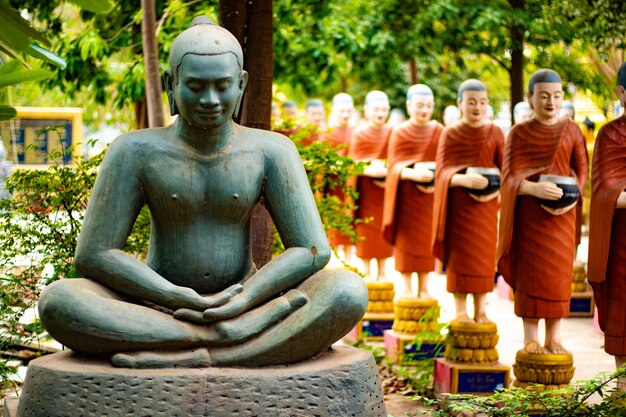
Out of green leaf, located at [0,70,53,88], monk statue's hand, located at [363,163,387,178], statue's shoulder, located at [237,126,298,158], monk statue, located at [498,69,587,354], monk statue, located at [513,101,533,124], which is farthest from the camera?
monk statue, located at [513,101,533,124]

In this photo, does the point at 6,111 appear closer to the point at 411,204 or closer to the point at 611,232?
the point at 611,232

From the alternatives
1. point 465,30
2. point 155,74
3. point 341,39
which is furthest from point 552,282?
point 465,30

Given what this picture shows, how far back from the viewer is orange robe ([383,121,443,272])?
904cm

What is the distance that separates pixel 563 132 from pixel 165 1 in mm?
3925

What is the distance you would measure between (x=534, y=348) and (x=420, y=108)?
280cm

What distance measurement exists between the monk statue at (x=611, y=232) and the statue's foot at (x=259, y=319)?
2.28 meters

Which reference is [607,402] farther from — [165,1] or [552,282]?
[165,1]

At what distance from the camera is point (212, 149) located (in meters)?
4.84

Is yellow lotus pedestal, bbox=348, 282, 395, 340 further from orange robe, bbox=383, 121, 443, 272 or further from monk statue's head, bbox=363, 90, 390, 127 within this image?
monk statue's head, bbox=363, 90, 390, 127

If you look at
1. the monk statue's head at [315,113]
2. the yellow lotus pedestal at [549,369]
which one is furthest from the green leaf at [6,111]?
the monk statue's head at [315,113]

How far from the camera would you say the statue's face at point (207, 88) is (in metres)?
4.61

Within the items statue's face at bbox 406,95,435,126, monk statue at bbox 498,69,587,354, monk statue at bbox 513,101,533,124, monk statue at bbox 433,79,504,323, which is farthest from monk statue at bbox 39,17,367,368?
monk statue at bbox 513,101,533,124

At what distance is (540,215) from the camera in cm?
684

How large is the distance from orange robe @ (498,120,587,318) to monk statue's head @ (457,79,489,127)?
0.78 metres
